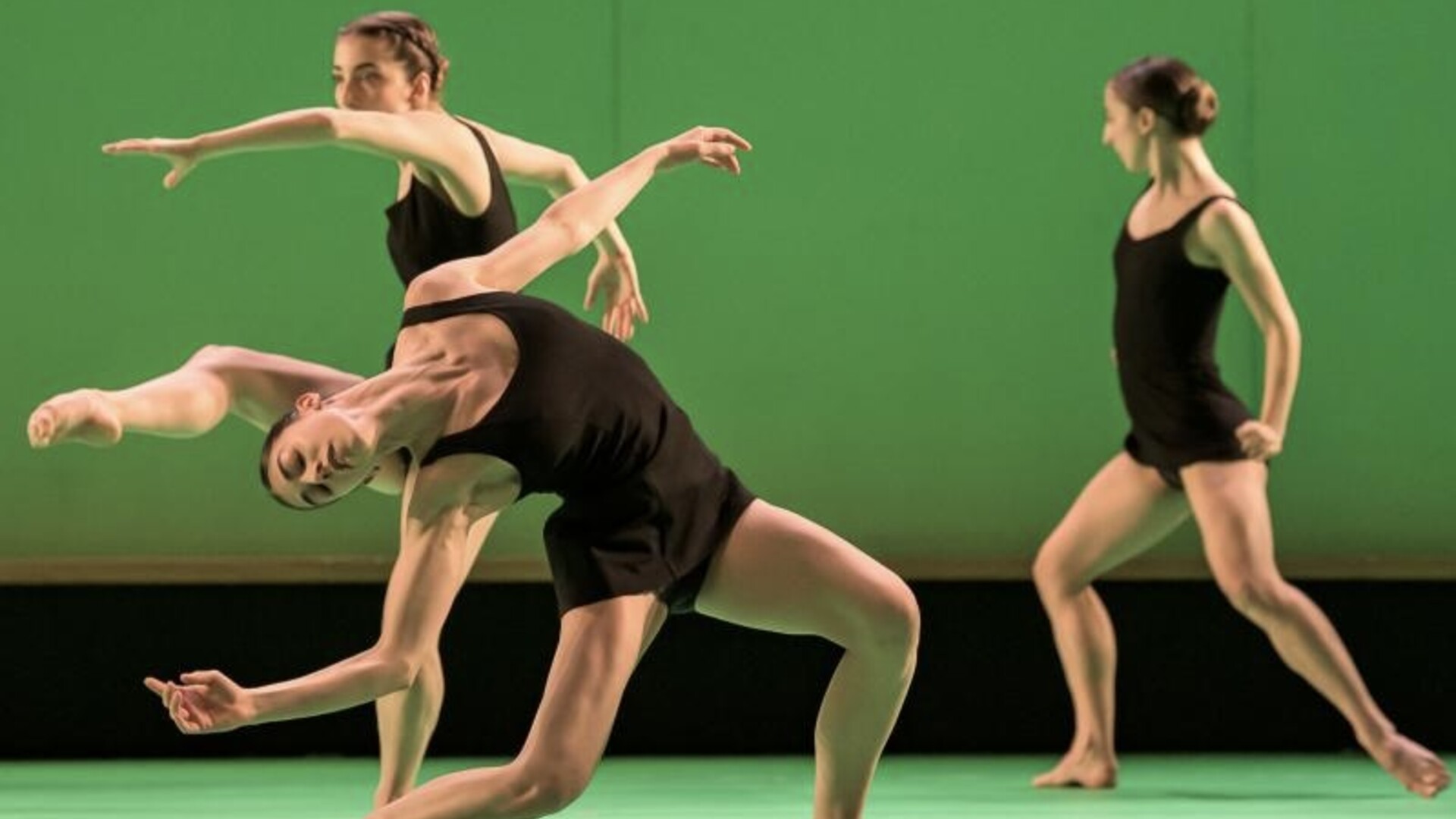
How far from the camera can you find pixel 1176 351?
557 cm

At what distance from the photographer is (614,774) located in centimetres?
636

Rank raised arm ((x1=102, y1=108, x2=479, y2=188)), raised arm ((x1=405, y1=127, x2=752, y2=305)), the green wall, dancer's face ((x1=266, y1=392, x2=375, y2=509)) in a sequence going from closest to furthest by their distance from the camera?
dancer's face ((x1=266, y1=392, x2=375, y2=509)) < raised arm ((x1=405, y1=127, x2=752, y2=305)) < raised arm ((x1=102, y1=108, x2=479, y2=188)) < the green wall

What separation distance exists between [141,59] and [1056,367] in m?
2.64

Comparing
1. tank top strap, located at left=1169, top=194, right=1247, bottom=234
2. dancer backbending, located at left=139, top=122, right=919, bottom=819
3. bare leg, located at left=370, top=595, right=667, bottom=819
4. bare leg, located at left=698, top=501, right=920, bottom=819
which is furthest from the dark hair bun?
bare leg, located at left=370, top=595, right=667, bottom=819

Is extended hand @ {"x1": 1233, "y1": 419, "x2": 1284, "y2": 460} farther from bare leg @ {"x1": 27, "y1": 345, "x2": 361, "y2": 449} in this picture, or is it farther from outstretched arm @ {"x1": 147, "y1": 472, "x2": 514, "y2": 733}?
outstretched arm @ {"x1": 147, "y1": 472, "x2": 514, "y2": 733}

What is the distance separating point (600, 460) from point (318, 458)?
0.46 m

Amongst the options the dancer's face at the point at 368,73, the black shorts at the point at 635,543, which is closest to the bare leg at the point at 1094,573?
the dancer's face at the point at 368,73

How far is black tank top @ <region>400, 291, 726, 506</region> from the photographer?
3643mm

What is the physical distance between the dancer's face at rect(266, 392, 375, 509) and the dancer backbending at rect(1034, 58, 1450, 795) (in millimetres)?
2461

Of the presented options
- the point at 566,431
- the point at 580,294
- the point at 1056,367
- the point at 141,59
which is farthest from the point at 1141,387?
the point at 141,59

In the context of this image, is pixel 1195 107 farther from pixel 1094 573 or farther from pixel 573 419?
pixel 573 419

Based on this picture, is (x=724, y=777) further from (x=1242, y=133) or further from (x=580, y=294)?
(x=1242, y=133)

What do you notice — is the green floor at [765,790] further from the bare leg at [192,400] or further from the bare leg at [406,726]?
the bare leg at [192,400]

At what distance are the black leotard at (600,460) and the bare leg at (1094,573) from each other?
2.05 m
